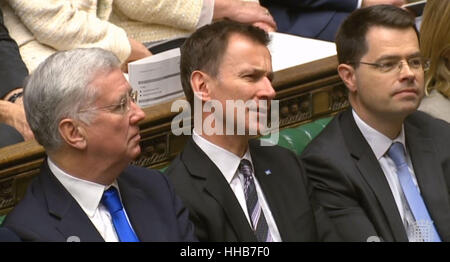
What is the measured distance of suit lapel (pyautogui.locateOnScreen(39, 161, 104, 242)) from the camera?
2102 mm

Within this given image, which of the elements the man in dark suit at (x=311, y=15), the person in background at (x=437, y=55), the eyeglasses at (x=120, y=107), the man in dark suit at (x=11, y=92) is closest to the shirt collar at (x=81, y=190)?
the eyeglasses at (x=120, y=107)

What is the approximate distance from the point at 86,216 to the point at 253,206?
436mm

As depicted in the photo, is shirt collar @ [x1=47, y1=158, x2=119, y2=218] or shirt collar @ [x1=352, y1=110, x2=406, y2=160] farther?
shirt collar @ [x1=352, y1=110, x2=406, y2=160]

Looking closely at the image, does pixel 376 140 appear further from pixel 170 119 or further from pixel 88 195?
pixel 88 195

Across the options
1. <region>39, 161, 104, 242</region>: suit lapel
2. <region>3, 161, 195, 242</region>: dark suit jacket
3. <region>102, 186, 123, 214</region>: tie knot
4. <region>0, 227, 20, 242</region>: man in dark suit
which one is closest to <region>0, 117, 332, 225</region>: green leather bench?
<region>3, 161, 195, 242</region>: dark suit jacket

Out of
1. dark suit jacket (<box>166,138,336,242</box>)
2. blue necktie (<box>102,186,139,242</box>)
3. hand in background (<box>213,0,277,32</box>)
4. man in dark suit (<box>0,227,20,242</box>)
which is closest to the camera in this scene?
man in dark suit (<box>0,227,20,242</box>)

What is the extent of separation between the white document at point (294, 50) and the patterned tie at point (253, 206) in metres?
0.77

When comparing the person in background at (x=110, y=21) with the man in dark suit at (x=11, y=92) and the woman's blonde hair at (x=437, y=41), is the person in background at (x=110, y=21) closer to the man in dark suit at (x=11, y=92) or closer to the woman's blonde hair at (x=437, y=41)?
the man in dark suit at (x=11, y=92)

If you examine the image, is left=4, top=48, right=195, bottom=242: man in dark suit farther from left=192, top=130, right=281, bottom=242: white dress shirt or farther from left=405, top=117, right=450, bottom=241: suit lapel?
left=405, top=117, right=450, bottom=241: suit lapel

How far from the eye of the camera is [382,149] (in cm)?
262

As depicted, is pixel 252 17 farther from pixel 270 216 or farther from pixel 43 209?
pixel 43 209

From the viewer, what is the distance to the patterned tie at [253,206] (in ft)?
7.82

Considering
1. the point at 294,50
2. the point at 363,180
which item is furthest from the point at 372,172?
the point at 294,50
